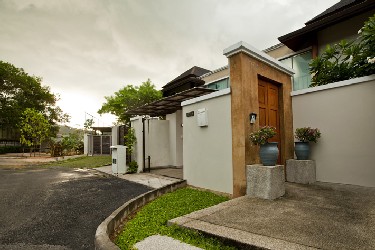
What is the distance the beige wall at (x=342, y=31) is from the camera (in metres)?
9.04

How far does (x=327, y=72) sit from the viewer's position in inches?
274

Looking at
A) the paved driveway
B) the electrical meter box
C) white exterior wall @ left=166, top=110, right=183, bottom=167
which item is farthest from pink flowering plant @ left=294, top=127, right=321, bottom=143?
white exterior wall @ left=166, top=110, right=183, bottom=167

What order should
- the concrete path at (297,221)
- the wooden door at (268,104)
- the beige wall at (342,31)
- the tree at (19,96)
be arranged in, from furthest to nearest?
the tree at (19,96) < the beige wall at (342,31) < the wooden door at (268,104) < the concrete path at (297,221)

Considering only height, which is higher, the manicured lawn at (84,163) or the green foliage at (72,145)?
the green foliage at (72,145)

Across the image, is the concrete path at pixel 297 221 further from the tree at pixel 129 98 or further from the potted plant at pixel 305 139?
the tree at pixel 129 98

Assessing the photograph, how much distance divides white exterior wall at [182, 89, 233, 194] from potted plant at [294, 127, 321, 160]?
234 cm

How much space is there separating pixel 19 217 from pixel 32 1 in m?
8.80

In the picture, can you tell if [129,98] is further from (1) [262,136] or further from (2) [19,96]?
(1) [262,136]

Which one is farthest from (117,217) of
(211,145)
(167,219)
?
(211,145)

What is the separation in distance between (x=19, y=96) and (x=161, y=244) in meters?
36.5

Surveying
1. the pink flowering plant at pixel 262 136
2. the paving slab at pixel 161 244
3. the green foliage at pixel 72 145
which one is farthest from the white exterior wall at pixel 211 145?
the green foliage at pixel 72 145

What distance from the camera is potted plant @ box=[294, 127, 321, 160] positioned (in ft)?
19.3

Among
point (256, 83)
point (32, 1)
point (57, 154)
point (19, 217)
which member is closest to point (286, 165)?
point (256, 83)

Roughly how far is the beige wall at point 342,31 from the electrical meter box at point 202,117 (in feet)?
26.4
